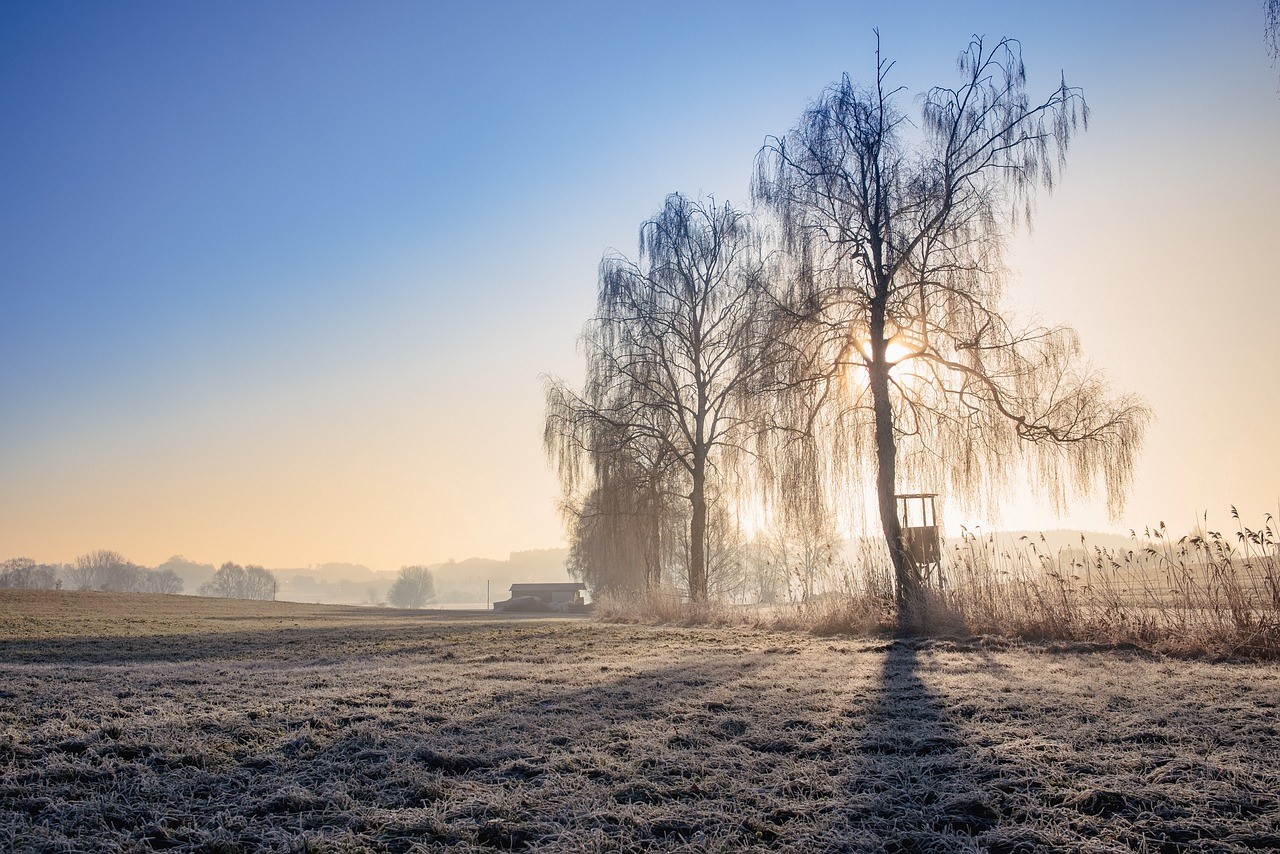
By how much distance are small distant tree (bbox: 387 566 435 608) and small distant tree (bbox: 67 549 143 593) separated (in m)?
34.2

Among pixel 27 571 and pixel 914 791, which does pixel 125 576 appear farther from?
pixel 914 791

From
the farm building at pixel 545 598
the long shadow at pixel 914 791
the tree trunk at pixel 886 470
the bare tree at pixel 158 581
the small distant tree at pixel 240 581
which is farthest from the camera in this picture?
the small distant tree at pixel 240 581

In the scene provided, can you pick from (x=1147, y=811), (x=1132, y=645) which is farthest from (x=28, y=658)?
(x=1132, y=645)

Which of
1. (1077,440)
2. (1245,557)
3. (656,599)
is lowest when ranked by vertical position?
(656,599)

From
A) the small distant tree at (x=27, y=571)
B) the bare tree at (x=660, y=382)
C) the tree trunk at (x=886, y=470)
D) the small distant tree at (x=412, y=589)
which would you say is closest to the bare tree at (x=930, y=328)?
the tree trunk at (x=886, y=470)

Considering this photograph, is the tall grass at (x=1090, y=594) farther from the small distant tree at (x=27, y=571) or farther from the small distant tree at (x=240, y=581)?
the small distant tree at (x=240, y=581)

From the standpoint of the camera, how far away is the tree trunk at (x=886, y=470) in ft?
33.4

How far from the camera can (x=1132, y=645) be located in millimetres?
6801

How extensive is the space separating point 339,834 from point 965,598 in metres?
8.48

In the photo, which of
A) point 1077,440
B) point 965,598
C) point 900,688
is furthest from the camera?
point 1077,440

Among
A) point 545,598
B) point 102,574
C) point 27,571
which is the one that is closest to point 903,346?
point 545,598

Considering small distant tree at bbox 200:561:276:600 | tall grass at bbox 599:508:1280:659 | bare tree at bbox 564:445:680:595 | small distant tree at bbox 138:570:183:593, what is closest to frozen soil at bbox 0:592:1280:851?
tall grass at bbox 599:508:1280:659

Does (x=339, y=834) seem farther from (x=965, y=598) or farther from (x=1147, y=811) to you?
(x=965, y=598)

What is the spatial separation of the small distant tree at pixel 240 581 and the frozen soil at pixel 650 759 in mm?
108794
